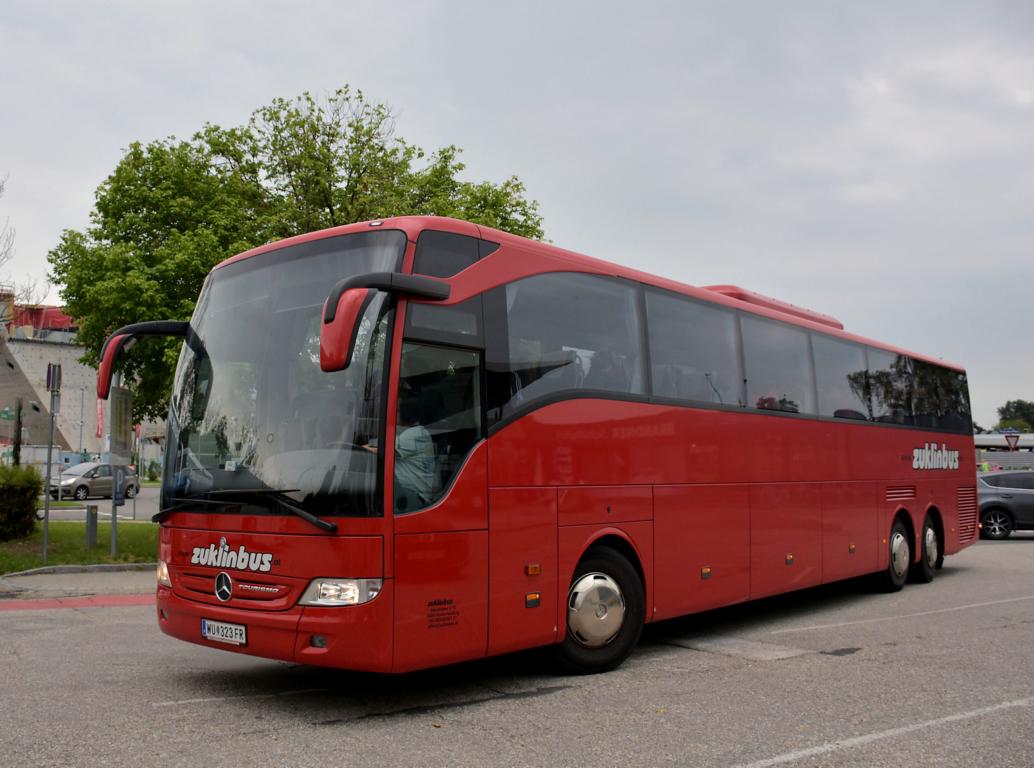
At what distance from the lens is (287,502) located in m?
6.16

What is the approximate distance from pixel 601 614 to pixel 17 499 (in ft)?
42.7

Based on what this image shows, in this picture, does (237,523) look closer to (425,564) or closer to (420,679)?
(425,564)

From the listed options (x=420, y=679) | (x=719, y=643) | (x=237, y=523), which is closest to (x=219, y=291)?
(x=237, y=523)

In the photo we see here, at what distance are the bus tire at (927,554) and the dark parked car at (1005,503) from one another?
986 centimetres

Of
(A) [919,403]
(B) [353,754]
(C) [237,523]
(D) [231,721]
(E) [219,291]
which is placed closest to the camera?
(B) [353,754]

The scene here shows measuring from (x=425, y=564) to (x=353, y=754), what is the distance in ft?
4.26

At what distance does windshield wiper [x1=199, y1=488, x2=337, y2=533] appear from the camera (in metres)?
5.97

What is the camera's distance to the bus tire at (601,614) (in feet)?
24.8

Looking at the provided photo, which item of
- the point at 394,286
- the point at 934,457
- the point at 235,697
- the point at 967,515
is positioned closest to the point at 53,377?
the point at 235,697

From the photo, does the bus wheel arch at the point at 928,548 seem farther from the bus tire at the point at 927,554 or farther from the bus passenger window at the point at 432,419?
the bus passenger window at the point at 432,419

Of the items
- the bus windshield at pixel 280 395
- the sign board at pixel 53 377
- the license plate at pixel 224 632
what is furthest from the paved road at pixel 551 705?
the sign board at pixel 53 377

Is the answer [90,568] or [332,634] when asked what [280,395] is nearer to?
[332,634]

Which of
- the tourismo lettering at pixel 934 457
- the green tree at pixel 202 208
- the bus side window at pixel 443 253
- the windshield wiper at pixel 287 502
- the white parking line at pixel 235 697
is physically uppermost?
the green tree at pixel 202 208

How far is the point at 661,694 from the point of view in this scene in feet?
22.9
